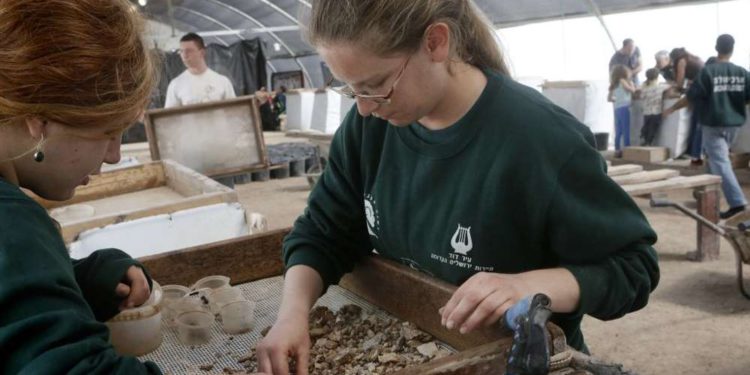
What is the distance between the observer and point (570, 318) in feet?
4.67

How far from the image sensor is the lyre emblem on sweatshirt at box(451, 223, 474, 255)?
142 cm

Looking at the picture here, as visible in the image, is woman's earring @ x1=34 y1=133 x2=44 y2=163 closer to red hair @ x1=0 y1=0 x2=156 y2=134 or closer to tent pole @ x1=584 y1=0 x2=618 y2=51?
red hair @ x1=0 y1=0 x2=156 y2=134

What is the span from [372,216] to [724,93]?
271 inches

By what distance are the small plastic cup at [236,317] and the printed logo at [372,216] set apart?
0.36 m

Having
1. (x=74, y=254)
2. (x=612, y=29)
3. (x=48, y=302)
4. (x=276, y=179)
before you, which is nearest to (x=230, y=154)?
(x=276, y=179)

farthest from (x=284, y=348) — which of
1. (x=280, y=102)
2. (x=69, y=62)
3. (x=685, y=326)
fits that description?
(x=280, y=102)

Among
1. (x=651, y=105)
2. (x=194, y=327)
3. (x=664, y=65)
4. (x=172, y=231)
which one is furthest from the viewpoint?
(x=664, y=65)

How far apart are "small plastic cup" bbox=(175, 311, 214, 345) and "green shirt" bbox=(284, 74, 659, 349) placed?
0.25 meters

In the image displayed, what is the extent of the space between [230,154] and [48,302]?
20.4ft

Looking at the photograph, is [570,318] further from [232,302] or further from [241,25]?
[241,25]

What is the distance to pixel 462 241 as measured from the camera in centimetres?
143

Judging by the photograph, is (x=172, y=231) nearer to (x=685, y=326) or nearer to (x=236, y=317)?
(x=236, y=317)

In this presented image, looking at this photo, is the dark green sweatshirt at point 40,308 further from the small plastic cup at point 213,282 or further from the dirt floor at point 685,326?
the dirt floor at point 685,326

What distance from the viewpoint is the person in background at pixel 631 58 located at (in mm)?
10797
